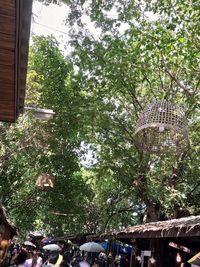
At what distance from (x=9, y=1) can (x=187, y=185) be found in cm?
1457

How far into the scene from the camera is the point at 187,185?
16.3m

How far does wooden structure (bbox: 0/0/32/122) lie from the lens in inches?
120

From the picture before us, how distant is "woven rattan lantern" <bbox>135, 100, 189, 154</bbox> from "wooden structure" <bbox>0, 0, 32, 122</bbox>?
198 centimetres

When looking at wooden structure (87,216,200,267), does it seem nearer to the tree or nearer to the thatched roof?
the thatched roof

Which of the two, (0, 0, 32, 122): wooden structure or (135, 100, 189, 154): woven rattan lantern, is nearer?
(0, 0, 32, 122): wooden structure

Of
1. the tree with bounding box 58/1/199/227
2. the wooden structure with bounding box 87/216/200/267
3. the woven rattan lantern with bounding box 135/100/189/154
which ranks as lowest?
the wooden structure with bounding box 87/216/200/267

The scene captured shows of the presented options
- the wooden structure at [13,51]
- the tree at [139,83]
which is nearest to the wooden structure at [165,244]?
the tree at [139,83]

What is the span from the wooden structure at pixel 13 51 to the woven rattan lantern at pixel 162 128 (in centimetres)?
198

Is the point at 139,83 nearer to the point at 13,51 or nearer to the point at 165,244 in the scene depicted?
the point at 165,244

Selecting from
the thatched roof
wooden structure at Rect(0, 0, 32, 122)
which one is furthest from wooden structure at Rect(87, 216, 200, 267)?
wooden structure at Rect(0, 0, 32, 122)

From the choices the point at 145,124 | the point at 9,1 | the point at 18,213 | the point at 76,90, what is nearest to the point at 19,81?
the point at 9,1

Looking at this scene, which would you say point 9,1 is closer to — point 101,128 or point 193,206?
point 101,128

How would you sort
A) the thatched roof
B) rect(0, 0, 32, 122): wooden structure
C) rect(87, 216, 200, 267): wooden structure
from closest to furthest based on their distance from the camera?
rect(0, 0, 32, 122): wooden structure < the thatched roof < rect(87, 216, 200, 267): wooden structure

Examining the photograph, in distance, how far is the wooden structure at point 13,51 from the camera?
3037 mm
